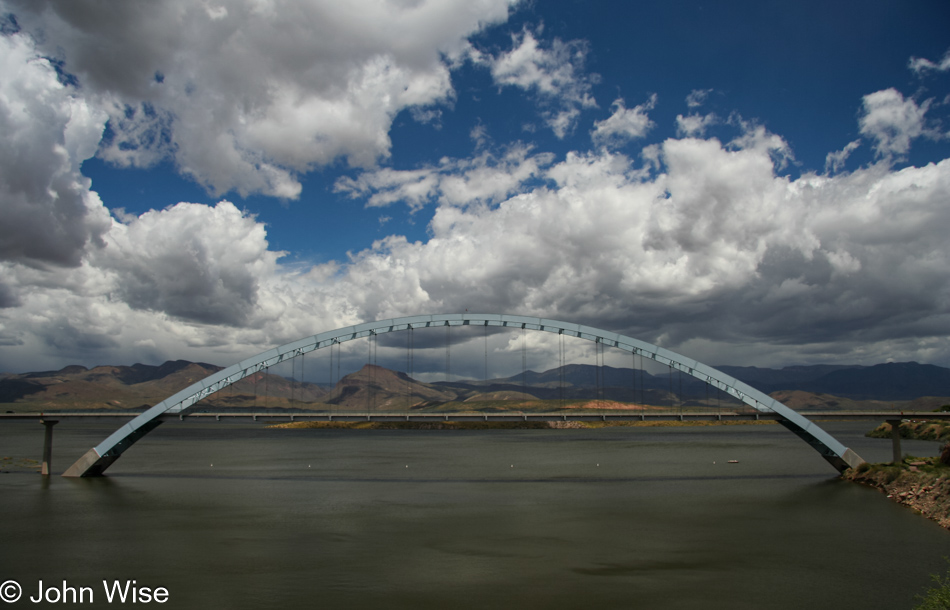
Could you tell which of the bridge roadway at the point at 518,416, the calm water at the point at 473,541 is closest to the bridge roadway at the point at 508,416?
the bridge roadway at the point at 518,416

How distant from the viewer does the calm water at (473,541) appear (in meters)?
17.6

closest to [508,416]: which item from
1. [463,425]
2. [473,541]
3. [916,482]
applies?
[473,541]

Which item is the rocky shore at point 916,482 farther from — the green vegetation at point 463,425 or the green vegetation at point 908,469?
the green vegetation at point 463,425

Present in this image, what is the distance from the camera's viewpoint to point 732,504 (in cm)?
3328

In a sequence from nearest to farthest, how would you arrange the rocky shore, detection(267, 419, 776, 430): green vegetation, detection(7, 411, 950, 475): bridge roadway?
the rocky shore → detection(7, 411, 950, 475): bridge roadway → detection(267, 419, 776, 430): green vegetation

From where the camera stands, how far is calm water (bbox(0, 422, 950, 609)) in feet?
57.8

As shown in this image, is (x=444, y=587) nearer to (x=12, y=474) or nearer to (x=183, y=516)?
(x=183, y=516)

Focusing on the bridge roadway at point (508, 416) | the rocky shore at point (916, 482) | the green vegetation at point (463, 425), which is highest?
the bridge roadway at point (508, 416)

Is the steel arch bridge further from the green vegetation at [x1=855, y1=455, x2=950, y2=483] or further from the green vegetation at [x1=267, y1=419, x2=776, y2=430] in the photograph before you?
the green vegetation at [x1=267, y1=419, x2=776, y2=430]

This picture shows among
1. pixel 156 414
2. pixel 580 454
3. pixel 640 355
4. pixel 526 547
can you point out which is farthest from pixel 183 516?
pixel 580 454

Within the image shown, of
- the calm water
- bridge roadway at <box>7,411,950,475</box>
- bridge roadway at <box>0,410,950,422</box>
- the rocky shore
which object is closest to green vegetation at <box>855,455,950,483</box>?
the rocky shore

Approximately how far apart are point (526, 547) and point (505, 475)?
25976mm

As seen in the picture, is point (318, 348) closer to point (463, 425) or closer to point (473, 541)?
point (473, 541)

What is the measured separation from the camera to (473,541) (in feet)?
78.5
